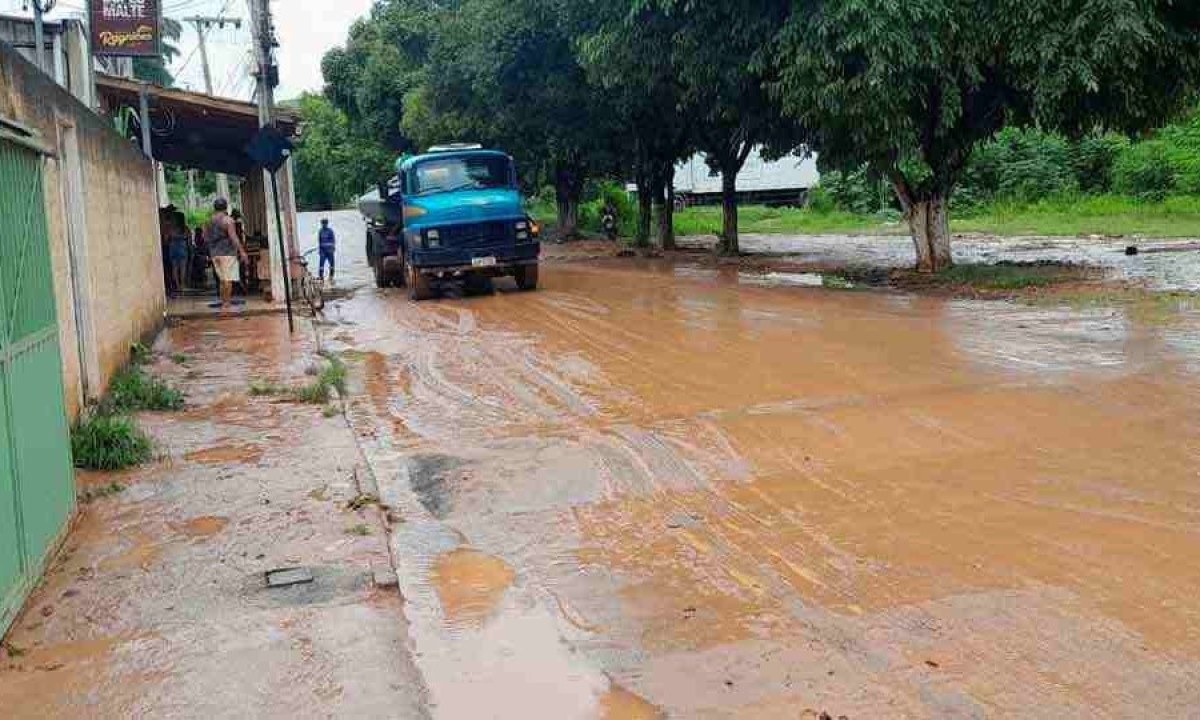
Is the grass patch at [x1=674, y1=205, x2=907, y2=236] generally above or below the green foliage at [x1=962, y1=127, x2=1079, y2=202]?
below

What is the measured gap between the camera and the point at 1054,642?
4602mm

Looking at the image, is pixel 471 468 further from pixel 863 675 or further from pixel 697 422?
pixel 863 675

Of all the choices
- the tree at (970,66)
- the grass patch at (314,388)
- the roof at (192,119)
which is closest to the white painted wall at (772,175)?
the roof at (192,119)

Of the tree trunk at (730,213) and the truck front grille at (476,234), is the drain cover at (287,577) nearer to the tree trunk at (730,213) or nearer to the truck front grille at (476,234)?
the truck front grille at (476,234)

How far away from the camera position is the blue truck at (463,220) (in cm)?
2008

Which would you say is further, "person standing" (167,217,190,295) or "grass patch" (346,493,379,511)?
"person standing" (167,217,190,295)

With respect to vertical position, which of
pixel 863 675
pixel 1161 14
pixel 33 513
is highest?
pixel 1161 14

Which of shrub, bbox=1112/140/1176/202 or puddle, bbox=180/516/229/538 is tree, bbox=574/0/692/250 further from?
shrub, bbox=1112/140/1176/202

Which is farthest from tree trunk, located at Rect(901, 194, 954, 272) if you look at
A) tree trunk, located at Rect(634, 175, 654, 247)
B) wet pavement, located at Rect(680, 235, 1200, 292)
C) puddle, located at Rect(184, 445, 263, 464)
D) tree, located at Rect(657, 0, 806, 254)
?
puddle, located at Rect(184, 445, 263, 464)

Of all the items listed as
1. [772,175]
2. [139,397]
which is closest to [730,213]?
[139,397]

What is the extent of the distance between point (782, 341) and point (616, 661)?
866 cm

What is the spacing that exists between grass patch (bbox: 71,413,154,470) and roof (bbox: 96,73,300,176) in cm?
1163

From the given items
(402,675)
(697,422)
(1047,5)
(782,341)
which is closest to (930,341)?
(782,341)

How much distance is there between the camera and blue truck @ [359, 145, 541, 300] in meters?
20.1
